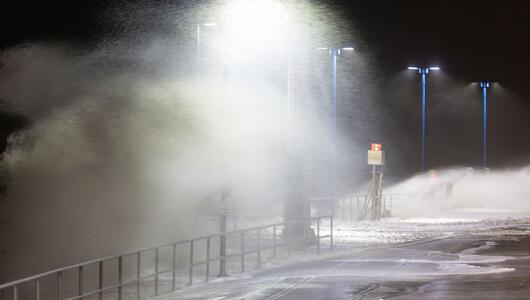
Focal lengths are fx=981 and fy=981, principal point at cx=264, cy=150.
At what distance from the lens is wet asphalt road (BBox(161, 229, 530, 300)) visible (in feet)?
56.6

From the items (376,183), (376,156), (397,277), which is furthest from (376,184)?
(397,277)

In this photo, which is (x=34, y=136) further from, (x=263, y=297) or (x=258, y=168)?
(x=263, y=297)

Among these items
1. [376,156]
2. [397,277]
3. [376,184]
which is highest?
[376,156]

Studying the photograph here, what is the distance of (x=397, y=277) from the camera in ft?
65.3

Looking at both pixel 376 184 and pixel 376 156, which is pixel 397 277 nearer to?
pixel 376 156

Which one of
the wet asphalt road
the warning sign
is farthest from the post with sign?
the wet asphalt road

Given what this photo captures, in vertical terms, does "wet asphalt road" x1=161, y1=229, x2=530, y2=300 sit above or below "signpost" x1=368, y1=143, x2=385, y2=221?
below

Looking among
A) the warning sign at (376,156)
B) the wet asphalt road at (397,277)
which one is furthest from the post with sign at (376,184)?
the wet asphalt road at (397,277)

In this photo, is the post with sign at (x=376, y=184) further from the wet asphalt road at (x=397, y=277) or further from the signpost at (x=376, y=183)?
the wet asphalt road at (x=397, y=277)

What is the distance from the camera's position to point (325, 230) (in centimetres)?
→ 3406

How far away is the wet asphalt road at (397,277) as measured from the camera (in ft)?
56.6

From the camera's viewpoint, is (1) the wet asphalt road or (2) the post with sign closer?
(1) the wet asphalt road

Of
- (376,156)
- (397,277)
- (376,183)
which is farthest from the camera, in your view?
(376,183)

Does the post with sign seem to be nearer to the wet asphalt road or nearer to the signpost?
the signpost
